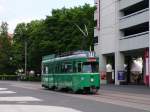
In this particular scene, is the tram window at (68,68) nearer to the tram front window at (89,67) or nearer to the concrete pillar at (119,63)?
the tram front window at (89,67)

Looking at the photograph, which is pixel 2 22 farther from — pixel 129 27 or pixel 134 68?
pixel 129 27

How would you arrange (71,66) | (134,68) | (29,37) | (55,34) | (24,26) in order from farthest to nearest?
(24,26) < (29,37) < (55,34) < (134,68) < (71,66)

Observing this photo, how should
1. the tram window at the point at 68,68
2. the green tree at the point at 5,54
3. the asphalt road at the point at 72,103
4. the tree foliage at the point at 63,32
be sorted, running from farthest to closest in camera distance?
1. the green tree at the point at 5,54
2. the tree foliage at the point at 63,32
3. the tram window at the point at 68,68
4. the asphalt road at the point at 72,103

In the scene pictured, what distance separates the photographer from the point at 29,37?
127m

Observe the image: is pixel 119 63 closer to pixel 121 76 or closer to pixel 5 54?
pixel 121 76

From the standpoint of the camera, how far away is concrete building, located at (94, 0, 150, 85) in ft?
218

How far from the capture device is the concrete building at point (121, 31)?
6638 cm

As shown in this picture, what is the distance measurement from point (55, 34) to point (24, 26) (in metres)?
46.4

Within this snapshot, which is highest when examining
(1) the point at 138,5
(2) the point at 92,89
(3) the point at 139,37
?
(1) the point at 138,5

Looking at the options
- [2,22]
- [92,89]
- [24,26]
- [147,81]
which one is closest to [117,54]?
[147,81]

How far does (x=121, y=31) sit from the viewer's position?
238 feet

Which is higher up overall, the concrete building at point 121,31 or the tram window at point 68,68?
the concrete building at point 121,31

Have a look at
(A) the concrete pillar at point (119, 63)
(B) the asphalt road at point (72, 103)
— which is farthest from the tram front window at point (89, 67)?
(A) the concrete pillar at point (119, 63)

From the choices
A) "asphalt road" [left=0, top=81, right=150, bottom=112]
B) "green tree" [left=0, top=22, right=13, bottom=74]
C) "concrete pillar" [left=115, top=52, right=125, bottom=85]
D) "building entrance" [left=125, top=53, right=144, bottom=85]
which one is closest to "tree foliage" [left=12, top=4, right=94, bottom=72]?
"building entrance" [left=125, top=53, right=144, bottom=85]
